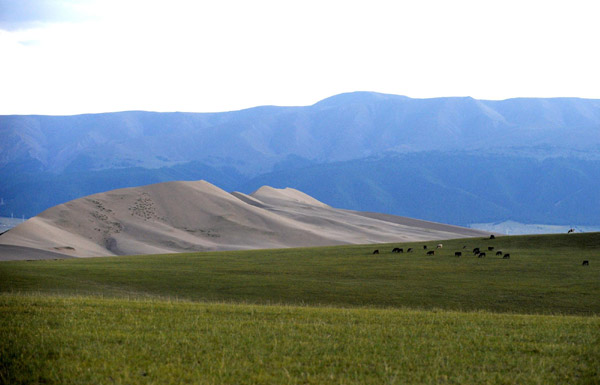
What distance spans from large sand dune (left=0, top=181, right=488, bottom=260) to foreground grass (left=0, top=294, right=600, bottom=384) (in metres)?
108

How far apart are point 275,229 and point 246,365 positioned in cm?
15820

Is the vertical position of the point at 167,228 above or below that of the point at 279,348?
below

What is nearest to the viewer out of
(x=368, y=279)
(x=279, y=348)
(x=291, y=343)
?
(x=279, y=348)

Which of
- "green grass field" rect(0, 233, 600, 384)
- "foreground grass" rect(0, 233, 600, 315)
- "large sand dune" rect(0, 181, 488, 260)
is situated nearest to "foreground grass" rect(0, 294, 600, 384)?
"green grass field" rect(0, 233, 600, 384)

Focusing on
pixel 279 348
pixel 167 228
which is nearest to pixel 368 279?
pixel 279 348

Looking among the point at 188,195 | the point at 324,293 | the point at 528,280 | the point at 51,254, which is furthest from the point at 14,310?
the point at 188,195

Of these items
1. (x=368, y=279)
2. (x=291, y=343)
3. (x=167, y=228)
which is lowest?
(x=368, y=279)

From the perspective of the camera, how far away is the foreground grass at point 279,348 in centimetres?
1480

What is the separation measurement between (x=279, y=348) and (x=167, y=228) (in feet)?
496

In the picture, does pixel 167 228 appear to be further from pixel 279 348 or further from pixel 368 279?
pixel 279 348

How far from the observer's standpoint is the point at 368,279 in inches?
2189

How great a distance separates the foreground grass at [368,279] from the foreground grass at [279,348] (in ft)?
65.3

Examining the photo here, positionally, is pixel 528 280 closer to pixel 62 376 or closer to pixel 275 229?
pixel 62 376

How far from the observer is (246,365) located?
15.6 metres
